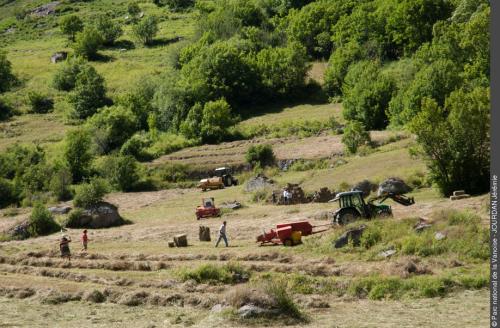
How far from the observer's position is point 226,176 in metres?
75.6

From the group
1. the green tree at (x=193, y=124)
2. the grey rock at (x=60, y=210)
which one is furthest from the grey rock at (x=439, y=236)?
the green tree at (x=193, y=124)

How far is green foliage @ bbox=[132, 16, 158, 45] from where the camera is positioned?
14700cm

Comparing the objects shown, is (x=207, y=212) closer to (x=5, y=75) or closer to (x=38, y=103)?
(x=38, y=103)

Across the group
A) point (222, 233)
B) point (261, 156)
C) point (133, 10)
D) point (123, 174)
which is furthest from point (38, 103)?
point (222, 233)

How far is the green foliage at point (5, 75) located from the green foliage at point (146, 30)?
26589mm

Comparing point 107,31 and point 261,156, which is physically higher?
point 107,31

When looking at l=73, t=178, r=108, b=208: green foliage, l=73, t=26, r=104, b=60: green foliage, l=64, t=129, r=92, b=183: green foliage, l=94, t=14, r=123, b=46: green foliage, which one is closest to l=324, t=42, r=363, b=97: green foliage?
l=64, t=129, r=92, b=183: green foliage

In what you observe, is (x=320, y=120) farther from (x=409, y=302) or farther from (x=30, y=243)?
(x=409, y=302)

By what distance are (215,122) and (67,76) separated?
41.4 meters

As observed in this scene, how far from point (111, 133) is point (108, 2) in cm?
9858

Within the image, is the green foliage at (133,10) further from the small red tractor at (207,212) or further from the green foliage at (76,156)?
the small red tractor at (207,212)

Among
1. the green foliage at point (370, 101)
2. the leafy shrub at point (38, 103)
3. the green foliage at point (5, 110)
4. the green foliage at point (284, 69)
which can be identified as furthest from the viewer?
the leafy shrub at point (38, 103)

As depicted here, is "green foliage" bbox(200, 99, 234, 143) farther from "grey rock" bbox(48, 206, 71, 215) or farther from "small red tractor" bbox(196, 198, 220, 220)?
"small red tractor" bbox(196, 198, 220, 220)

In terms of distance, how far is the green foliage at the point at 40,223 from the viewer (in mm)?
56844
